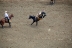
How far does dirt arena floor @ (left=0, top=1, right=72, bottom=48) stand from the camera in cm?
1146

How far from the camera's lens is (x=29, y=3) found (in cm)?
1566

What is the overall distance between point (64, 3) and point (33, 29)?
402cm

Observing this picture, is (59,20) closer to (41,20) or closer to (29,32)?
(41,20)

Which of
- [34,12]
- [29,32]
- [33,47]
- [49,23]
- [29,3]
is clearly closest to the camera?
[33,47]

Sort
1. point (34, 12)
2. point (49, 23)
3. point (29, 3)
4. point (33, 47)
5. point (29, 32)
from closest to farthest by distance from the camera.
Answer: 1. point (33, 47)
2. point (29, 32)
3. point (49, 23)
4. point (34, 12)
5. point (29, 3)

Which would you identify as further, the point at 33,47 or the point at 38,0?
the point at 38,0

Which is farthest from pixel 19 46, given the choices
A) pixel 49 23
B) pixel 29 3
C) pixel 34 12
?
pixel 29 3

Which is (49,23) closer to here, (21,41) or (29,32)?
(29,32)

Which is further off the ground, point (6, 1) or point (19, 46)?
point (6, 1)

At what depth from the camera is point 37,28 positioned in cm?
1284

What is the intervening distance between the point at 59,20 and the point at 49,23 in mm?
699

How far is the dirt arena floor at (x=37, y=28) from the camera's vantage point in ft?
37.6

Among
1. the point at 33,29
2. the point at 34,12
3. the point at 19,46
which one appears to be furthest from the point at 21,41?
the point at 34,12

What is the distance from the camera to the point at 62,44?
11.4m
